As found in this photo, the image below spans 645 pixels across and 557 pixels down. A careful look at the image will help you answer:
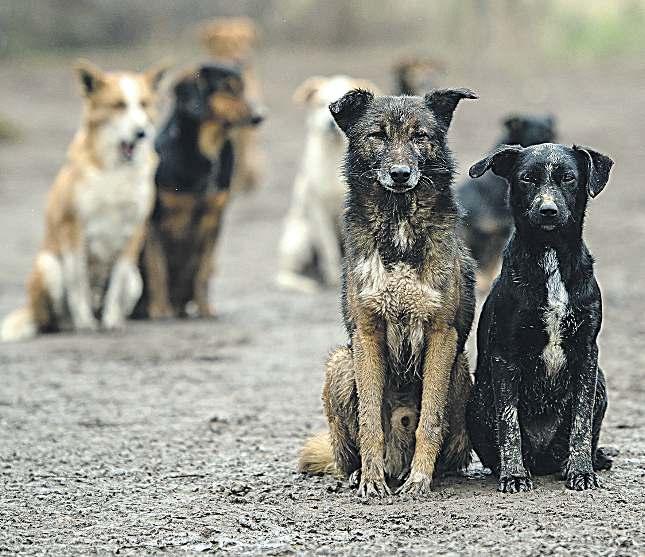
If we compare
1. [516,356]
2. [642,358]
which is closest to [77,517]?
[516,356]

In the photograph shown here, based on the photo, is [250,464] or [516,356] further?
[250,464]

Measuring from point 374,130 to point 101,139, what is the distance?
16.3ft

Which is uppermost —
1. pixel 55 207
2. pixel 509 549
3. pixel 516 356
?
pixel 55 207

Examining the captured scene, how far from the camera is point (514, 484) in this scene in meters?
4.69

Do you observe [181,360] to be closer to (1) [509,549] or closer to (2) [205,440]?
(2) [205,440]

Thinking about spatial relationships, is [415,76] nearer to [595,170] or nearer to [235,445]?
[235,445]

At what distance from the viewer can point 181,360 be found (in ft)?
27.5

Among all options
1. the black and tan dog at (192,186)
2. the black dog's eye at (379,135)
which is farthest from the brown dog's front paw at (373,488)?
the black and tan dog at (192,186)

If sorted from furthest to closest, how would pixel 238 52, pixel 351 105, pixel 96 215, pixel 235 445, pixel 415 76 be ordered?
1. pixel 238 52
2. pixel 415 76
3. pixel 96 215
4. pixel 235 445
5. pixel 351 105

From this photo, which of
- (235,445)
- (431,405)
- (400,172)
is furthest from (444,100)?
(235,445)

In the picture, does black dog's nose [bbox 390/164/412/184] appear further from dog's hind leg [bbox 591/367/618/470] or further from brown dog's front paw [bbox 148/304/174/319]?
brown dog's front paw [bbox 148/304/174/319]

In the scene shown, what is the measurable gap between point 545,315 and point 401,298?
57cm

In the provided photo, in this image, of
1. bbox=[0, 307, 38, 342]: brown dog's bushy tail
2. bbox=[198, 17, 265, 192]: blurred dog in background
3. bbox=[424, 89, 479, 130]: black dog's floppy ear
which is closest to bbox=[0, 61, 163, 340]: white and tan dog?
bbox=[0, 307, 38, 342]: brown dog's bushy tail

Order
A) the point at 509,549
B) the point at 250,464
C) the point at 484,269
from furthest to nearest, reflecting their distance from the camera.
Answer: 1. the point at 484,269
2. the point at 250,464
3. the point at 509,549
